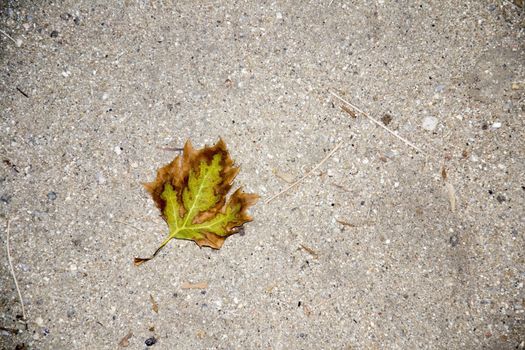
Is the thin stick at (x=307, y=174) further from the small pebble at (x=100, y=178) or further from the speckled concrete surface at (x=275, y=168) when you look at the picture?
the small pebble at (x=100, y=178)

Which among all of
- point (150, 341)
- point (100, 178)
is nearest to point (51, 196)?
point (100, 178)

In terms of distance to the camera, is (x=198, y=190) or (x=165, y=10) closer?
(x=198, y=190)

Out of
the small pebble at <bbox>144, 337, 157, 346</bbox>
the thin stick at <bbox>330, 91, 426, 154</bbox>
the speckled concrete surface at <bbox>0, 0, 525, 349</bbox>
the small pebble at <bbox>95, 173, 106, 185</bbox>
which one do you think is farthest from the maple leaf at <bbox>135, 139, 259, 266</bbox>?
the thin stick at <bbox>330, 91, 426, 154</bbox>

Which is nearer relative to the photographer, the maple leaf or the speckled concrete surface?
the maple leaf

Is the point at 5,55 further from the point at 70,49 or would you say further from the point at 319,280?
the point at 319,280

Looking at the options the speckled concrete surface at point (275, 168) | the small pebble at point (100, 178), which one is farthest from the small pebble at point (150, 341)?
the small pebble at point (100, 178)

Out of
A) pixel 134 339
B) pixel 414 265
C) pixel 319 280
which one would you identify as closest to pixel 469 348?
pixel 414 265

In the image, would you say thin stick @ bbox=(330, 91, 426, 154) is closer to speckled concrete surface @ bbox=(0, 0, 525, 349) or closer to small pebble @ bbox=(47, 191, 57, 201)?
speckled concrete surface @ bbox=(0, 0, 525, 349)
